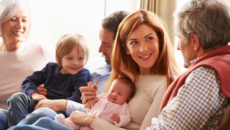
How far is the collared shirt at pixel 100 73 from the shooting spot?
6.67ft

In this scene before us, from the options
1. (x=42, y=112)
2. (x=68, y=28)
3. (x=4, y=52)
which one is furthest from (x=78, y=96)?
(x=68, y=28)

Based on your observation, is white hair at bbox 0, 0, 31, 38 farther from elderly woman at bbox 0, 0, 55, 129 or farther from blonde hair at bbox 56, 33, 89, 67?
blonde hair at bbox 56, 33, 89, 67

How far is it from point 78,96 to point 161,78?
738 mm

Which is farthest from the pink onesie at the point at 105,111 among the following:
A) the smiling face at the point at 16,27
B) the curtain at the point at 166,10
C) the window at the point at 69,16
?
the window at the point at 69,16

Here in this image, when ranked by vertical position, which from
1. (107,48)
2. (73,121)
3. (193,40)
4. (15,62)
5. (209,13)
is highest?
(209,13)

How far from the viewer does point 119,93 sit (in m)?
1.60

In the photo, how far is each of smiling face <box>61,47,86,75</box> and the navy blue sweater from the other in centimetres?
5

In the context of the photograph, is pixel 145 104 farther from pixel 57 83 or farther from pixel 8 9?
pixel 8 9

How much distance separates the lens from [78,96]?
1.96 metres

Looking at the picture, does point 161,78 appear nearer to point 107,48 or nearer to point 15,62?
point 107,48

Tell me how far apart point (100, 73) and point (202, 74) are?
4.01 feet

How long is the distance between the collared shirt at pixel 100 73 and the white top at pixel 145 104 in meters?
0.50

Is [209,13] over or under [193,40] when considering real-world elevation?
over

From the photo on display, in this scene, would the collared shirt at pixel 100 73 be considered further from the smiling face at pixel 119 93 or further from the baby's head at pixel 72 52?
the smiling face at pixel 119 93
